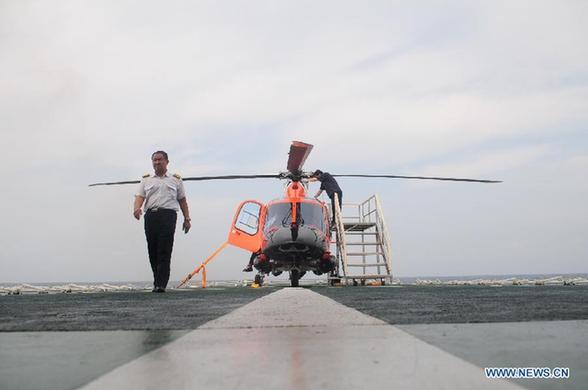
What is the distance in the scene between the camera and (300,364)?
171 centimetres

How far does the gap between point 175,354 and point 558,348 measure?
1.56 meters

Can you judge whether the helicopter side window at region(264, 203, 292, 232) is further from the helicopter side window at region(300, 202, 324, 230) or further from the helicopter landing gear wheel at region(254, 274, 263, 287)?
the helicopter landing gear wheel at region(254, 274, 263, 287)

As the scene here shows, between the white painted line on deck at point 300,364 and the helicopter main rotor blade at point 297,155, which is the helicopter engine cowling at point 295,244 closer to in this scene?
the helicopter main rotor blade at point 297,155

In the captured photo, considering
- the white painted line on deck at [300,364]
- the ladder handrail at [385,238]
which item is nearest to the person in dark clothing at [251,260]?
the ladder handrail at [385,238]

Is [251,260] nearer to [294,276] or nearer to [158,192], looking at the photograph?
[294,276]

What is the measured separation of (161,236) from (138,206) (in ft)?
2.10

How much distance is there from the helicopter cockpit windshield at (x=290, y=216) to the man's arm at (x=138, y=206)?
216 inches

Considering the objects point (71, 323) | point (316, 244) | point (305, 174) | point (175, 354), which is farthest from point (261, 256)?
point (175, 354)

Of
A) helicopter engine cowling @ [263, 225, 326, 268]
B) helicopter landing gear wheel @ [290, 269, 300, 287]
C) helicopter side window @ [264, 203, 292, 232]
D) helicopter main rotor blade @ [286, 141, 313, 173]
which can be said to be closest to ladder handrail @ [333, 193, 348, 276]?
helicopter engine cowling @ [263, 225, 326, 268]

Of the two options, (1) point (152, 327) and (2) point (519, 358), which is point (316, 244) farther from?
(2) point (519, 358)

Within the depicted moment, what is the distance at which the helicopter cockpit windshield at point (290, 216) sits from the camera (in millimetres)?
13406

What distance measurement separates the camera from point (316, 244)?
520 inches

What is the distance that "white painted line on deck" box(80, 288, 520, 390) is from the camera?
1.46 metres

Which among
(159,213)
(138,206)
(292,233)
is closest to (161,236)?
(159,213)
